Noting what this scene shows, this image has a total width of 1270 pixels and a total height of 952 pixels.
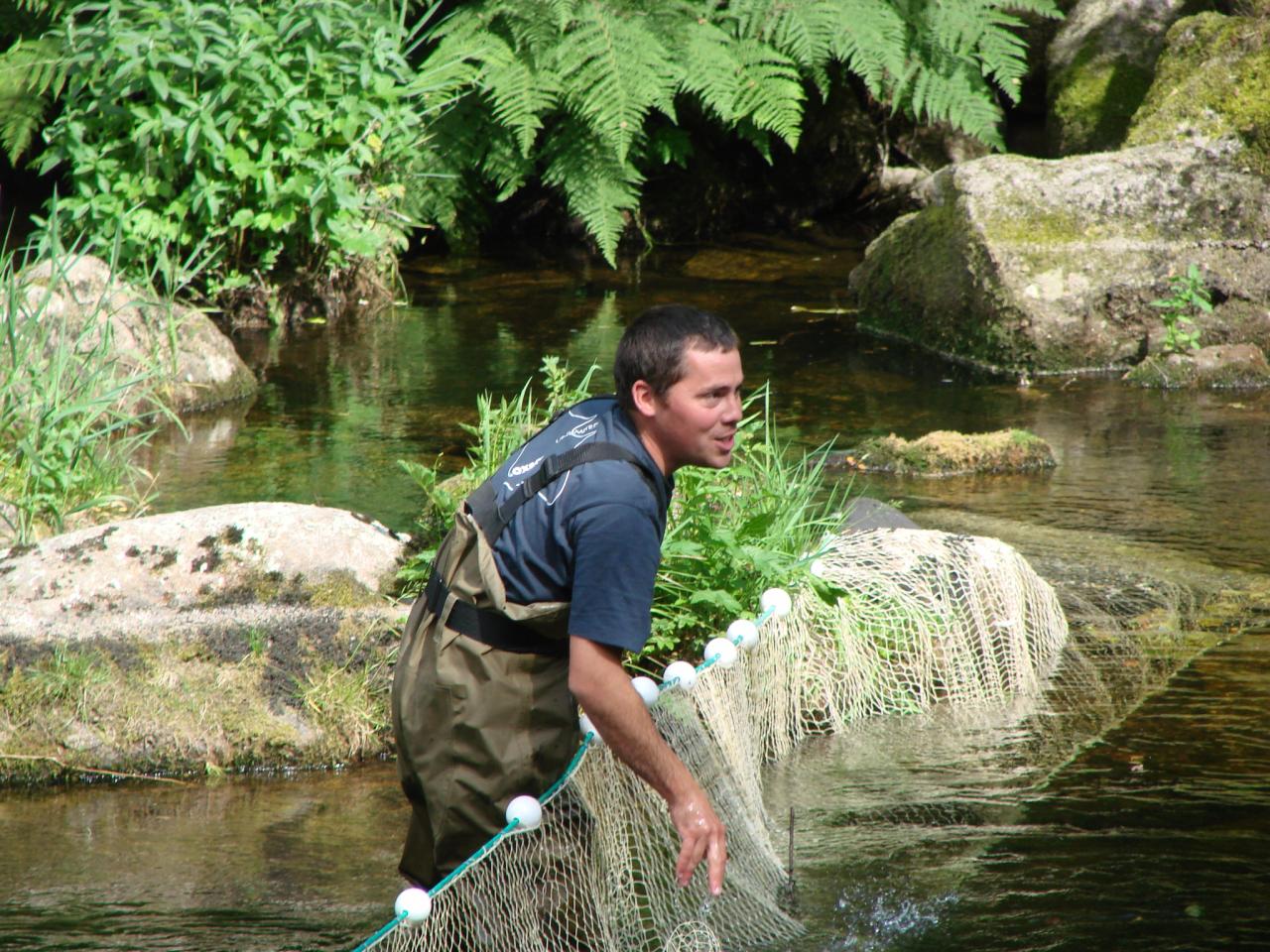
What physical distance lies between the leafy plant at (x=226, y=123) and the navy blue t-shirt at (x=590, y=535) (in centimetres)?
718

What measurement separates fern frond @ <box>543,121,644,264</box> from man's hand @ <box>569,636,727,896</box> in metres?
9.47

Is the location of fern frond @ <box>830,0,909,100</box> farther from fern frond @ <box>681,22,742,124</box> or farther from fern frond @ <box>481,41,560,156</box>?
fern frond @ <box>481,41,560,156</box>

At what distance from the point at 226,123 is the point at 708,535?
6.03 metres

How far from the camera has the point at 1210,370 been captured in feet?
29.4

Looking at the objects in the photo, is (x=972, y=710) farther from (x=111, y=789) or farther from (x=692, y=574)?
(x=111, y=789)

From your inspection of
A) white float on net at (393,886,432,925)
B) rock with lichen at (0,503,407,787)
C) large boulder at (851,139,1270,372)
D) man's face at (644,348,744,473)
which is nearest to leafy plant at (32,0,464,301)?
large boulder at (851,139,1270,372)

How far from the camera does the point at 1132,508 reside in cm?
679

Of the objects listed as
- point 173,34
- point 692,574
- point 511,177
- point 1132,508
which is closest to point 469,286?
point 511,177

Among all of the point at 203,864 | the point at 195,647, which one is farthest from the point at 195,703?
the point at 203,864

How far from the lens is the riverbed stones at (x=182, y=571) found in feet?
15.4

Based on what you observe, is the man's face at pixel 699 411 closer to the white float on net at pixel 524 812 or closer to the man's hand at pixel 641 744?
the man's hand at pixel 641 744

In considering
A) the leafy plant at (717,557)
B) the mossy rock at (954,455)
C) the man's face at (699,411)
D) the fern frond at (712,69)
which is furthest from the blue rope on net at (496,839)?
the fern frond at (712,69)

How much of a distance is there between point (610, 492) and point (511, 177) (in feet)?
32.9

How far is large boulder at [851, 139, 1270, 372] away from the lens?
30.7 ft
